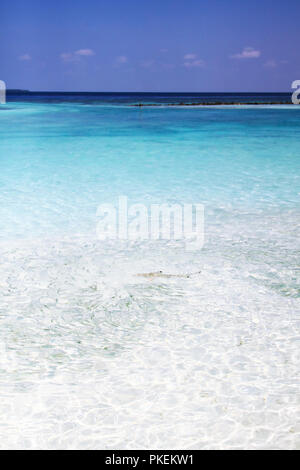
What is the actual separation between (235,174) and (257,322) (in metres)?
6.88

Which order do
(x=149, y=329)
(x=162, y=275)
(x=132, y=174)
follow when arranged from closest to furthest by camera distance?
(x=149, y=329) < (x=162, y=275) < (x=132, y=174)

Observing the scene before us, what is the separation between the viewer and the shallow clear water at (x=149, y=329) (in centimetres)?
275

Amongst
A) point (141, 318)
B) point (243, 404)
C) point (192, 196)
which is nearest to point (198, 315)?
point (141, 318)

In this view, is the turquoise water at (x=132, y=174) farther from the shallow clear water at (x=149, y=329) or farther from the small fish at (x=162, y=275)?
the small fish at (x=162, y=275)

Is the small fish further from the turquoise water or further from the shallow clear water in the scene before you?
the turquoise water

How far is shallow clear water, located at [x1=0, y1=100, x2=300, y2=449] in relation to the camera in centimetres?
275

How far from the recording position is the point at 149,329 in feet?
12.4

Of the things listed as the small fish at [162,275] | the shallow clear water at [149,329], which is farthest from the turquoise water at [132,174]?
the small fish at [162,275]

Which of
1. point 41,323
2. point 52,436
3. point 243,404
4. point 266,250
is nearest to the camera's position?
point 52,436

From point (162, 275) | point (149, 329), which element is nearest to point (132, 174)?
Answer: point (162, 275)

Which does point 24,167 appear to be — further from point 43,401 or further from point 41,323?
point 43,401

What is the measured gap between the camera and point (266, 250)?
552 cm

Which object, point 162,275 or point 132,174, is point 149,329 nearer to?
point 162,275

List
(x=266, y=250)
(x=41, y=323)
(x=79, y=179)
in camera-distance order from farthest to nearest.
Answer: (x=79, y=179) → (x=266, y=250) → (x=41, y=323)
